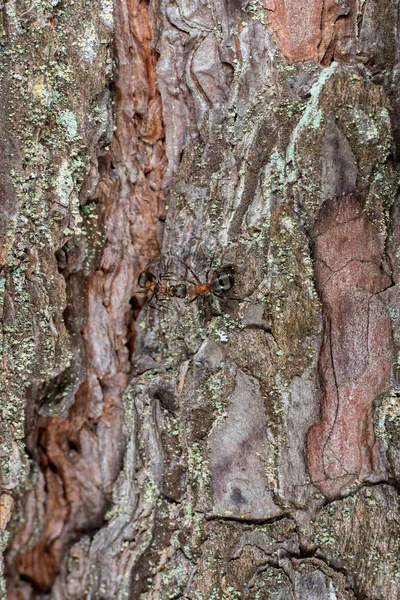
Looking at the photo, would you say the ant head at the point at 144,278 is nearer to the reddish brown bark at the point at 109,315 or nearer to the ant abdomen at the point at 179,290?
the reddish brown bark at the point at 109,315

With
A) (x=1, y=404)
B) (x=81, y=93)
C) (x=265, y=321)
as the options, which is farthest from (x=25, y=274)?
(x=265, y=321)

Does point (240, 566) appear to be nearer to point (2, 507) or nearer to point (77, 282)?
point (2, 507)

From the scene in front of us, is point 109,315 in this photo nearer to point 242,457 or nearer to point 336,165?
point 242,457

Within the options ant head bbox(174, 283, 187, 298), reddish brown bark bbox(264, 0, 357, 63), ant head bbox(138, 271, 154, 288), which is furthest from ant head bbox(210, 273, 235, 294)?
reddish brown bark bbox(264, 0, 357, 63)

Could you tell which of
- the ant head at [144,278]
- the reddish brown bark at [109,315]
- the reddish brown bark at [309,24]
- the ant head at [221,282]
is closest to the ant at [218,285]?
the ant head at [221,282]

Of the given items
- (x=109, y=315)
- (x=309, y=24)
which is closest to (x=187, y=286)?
(x=109, y=315)

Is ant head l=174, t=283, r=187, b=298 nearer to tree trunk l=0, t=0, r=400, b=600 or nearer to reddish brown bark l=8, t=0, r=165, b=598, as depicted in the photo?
tree trunk l=0, t=0, r=400, b=600

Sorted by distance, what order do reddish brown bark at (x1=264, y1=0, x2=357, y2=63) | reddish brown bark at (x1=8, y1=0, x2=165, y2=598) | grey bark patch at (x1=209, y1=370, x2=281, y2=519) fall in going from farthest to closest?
1. reddish brown bark at (x1=8, y1=0, x2=165, y2=598)
2. grey bark patch at (x1=209, y1=370, x2=281, y2=519)
3. reddish brown bark at (x1=264, y1=0, x2=357, y2=63)
